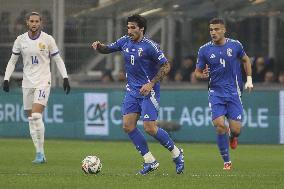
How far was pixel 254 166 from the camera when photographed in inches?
667

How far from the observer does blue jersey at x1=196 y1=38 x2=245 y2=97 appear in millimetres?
16141

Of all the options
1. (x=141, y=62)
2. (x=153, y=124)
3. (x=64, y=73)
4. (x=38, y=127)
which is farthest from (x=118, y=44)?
(x=38, y=127)

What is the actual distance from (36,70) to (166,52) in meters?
10.2

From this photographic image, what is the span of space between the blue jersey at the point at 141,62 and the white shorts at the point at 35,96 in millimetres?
3142

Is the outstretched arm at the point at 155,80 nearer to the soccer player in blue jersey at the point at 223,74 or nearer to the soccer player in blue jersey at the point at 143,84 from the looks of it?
the soccer player in blue jersey at the point at 143,84

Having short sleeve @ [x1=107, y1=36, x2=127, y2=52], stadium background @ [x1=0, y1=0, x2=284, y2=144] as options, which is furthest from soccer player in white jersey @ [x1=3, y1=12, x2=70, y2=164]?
stadium background @ [x1=0, y1=0, x2=284, y2=144]

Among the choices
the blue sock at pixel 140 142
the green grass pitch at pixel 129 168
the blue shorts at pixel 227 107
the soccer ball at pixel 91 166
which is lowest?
the green grass pitch at pixel 129 168

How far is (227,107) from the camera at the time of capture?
16266 millimetres

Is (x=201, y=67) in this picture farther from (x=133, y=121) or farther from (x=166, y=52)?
(x=166, y=52)

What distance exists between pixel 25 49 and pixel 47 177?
424 centimetres

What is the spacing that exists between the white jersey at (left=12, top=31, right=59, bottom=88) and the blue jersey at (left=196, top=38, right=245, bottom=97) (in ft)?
9.56

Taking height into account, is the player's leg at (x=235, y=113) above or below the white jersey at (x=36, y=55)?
below

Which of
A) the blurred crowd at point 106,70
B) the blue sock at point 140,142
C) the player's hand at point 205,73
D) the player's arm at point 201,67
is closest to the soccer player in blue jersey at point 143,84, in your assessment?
the blue sock at point 140,142

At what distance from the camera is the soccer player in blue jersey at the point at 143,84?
1476 centimetres
